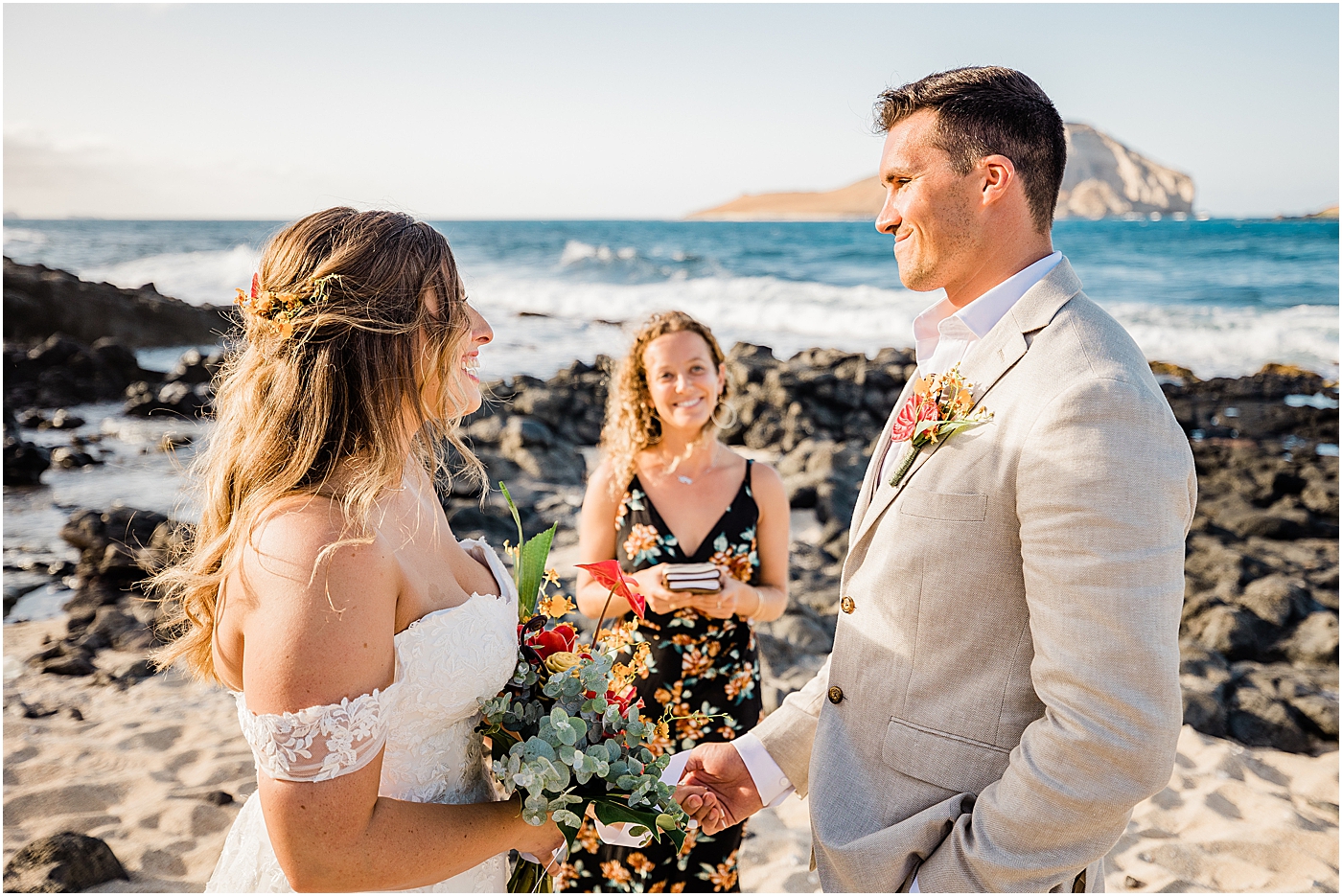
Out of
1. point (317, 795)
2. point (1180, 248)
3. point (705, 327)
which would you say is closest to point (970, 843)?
point (317, 795)

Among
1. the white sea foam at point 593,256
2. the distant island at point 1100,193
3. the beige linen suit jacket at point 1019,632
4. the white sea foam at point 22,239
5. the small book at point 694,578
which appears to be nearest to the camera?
the beige linen suit jacket at point 1019,632

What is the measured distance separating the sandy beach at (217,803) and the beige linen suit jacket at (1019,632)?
239cm

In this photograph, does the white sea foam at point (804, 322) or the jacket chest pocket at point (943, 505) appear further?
the white sea foam at point (804, 322)

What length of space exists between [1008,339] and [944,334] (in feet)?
1.09

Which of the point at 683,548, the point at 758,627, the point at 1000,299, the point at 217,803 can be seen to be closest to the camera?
the point at 1000,299

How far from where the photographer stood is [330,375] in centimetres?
209

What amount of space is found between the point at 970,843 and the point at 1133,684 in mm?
520

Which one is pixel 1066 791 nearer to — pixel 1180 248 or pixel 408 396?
pixel 408 396

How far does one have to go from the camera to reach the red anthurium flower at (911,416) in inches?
88.3

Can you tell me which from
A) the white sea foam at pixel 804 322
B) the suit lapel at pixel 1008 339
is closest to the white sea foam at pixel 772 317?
the white sea foam at pixel 804 322

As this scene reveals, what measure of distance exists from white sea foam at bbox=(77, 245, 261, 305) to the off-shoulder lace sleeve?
34.4m

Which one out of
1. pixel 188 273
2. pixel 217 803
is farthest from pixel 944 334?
pixel 188 273

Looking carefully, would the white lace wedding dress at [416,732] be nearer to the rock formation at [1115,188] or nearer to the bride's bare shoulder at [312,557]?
the bride's bare shoulder at [312,557]

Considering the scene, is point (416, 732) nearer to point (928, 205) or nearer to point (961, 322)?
point (961, 322)
